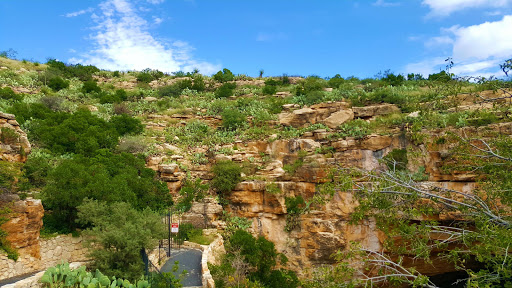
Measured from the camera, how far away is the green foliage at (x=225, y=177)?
18953 mm

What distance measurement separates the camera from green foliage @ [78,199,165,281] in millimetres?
10367

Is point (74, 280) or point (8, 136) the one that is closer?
point (74, 280)

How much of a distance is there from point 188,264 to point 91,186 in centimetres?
500

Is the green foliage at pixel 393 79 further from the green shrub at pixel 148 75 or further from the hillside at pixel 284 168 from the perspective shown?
the green shrub at pixel 148 75

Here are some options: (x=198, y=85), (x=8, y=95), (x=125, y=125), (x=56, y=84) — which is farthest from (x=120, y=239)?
(x=56, y=84)

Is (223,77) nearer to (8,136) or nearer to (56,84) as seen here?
(56,84)

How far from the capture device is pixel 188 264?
12852 millimetres

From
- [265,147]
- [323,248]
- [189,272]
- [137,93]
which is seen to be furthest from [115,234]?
[137,93]

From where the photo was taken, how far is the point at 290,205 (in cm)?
1812

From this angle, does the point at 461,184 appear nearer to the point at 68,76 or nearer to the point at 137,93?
the point at 137,93

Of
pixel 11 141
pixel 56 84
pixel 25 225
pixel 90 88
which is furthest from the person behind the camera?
pixel 90 88

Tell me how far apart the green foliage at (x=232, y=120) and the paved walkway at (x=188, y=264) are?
12.3 meters

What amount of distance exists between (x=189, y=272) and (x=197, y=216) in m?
5.82

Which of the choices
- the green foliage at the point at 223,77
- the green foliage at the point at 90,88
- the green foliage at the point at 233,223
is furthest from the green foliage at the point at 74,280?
the green foliage at the point at 223,77
